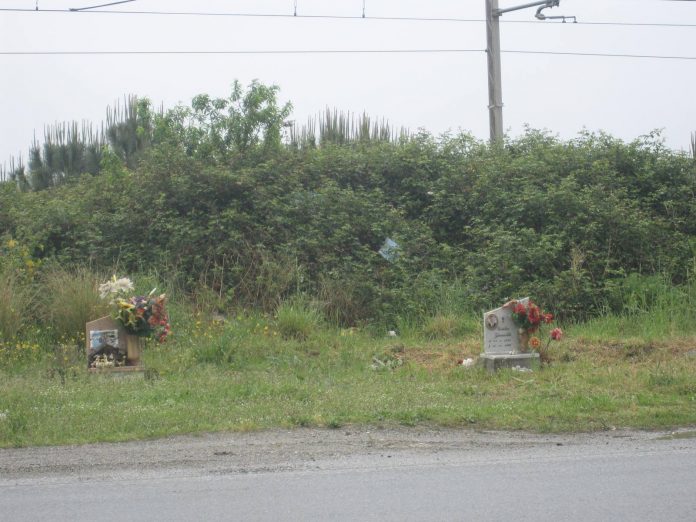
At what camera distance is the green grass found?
8883 mm

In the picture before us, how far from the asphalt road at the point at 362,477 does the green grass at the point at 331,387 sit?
453 millimetres

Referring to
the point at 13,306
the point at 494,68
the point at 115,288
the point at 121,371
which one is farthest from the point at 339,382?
the point at 494,68

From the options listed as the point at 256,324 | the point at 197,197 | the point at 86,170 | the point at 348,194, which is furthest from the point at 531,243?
the point at 86,170

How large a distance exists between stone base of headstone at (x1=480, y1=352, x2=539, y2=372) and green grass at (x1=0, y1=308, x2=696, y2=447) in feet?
0.89

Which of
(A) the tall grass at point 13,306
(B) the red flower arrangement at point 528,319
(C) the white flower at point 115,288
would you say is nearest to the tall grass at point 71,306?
(A) the tall grass at point 13,306

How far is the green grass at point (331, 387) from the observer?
8883mm

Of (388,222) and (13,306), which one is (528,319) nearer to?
(388,222)

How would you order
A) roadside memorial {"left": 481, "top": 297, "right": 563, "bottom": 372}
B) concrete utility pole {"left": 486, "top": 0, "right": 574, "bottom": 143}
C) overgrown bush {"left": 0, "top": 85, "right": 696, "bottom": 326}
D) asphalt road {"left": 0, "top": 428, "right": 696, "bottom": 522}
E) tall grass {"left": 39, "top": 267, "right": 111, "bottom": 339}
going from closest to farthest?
1. asphalt road {"left": 0, "top": 428, "right": 696, "bottom": 522}
2. roadside memorial {"left": 481, "top": 297, "right": 563, "bottom": 372}
3. tall grass {"left": 39, "top": 267, "right": 111, "bottom": 339}
4. overgrown bush {"left": 0, "top": 85, "right": 696, "bottom": 326}
5. concrete utility pole {"left": 486, "top": 0, "right": 574, "bottom": 143}

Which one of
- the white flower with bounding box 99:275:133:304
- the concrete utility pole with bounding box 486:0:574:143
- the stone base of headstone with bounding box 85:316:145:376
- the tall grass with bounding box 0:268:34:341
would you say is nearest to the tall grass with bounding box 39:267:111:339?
the tall grass with bounding box 0:268:34:341

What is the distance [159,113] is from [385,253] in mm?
8869

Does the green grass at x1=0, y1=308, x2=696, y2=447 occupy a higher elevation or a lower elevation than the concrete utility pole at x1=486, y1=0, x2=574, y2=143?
lower

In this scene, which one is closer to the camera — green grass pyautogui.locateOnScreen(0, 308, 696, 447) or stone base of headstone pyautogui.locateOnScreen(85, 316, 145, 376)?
green grass pyautogui.locateOnScreen(0, 308, 696, 447)

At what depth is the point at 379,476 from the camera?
22.7 ft

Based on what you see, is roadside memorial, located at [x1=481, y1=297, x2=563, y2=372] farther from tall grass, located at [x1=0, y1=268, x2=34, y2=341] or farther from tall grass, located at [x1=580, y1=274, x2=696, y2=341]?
tall grass, located at [x1=0, y1=268, x2=34, y2=341]
